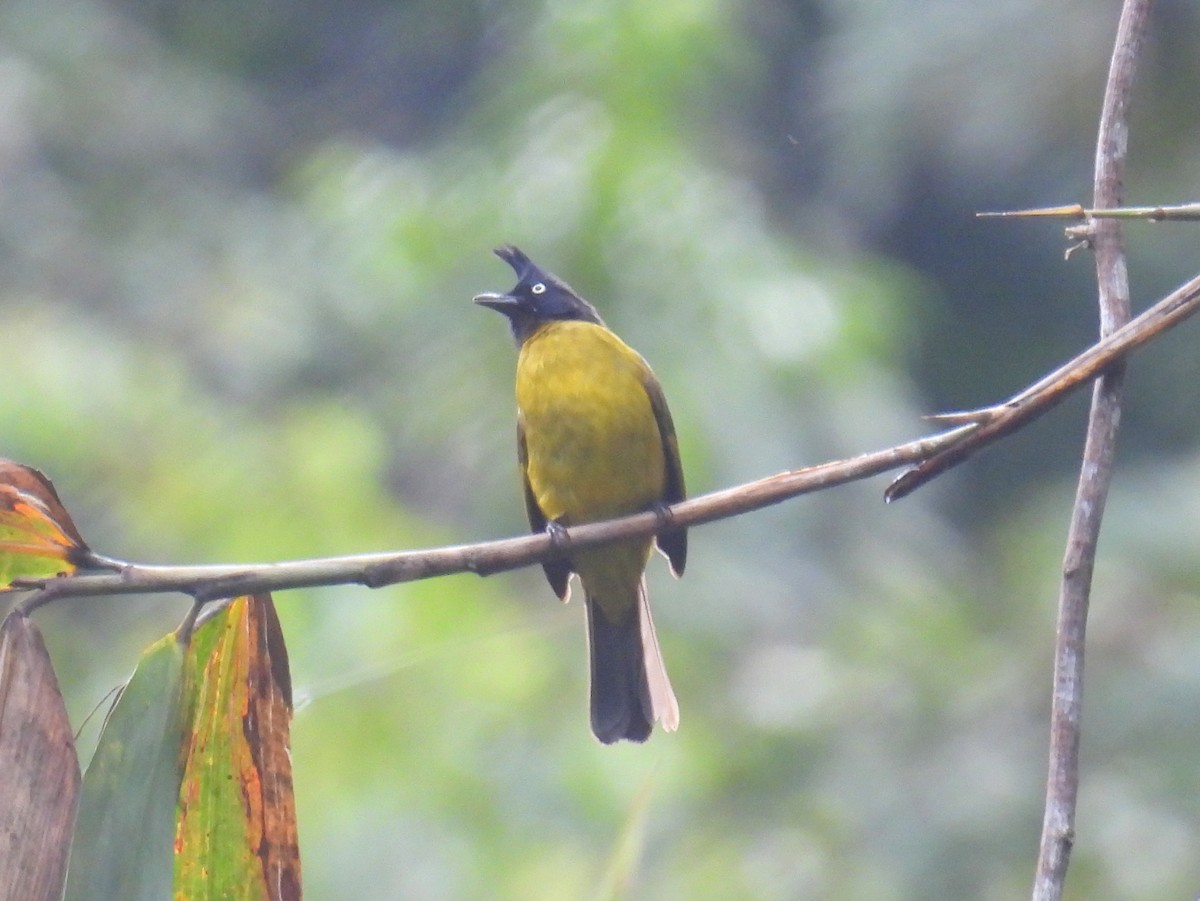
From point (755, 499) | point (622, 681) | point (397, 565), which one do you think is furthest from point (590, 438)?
point (397, 565)

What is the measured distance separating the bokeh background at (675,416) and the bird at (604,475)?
42 centimetres

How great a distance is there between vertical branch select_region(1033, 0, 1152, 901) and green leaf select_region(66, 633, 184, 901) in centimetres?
80

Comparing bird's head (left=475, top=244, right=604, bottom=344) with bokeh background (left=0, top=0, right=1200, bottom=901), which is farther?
bokeh background (left=0, top=0, right=1200, bottom=901)

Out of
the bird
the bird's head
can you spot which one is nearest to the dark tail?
the bird

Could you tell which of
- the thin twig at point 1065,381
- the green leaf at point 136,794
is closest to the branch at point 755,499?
the thin twig at point 1065,381

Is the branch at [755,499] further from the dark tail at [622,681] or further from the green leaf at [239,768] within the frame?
the dark tail at [622,681]

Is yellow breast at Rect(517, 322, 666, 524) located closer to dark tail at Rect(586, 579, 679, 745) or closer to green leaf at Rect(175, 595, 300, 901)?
dark tail at Rect(586, 579, 679, 745)

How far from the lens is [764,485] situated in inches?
73.3

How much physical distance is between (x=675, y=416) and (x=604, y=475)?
307cm

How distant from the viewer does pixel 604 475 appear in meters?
3.70

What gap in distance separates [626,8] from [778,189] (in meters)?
4.74

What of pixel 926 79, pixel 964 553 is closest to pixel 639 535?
pixel 964 553

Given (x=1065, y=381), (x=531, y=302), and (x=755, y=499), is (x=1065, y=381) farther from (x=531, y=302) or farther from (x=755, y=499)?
(x=531, y=302)

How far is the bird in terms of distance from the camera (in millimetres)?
3689
